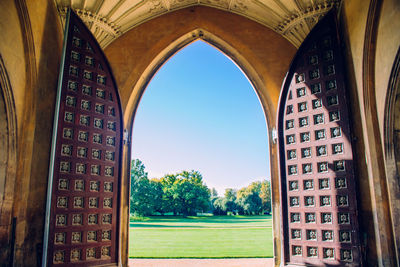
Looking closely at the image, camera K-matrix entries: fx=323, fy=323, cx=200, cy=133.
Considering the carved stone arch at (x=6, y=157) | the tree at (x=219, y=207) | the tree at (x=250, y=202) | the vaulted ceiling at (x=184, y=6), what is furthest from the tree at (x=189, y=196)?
the carved stone arch at (x=6, y=157)

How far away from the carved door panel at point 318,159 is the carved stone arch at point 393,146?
95 centimetres

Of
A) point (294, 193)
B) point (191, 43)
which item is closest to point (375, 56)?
point (294, 193)

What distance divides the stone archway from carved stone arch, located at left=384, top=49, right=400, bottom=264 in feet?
13.4

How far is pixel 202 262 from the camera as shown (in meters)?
12.4

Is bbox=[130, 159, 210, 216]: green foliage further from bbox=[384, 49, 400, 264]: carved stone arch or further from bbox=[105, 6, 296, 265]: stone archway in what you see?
bbox=[384, 49, 400, 264]: carved stone arch

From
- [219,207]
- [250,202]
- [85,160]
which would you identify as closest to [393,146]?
[85,160]

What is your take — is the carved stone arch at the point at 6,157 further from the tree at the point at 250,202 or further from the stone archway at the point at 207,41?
the tree at the point at 250,202

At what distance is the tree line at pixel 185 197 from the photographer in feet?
174

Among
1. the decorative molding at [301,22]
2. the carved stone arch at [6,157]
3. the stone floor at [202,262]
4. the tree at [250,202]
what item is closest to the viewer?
the carved stone arch at [6,157]

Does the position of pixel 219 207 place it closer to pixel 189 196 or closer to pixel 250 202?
pixel 250 202

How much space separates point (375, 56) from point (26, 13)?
9.09m

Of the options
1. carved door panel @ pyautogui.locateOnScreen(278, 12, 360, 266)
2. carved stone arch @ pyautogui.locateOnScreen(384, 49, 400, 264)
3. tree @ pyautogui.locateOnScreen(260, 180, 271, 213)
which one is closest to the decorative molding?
carved door panel @ pyautogui.locateOnScreen(278, 12, 360, 266)

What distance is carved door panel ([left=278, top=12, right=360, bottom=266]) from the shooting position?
881 centimetres

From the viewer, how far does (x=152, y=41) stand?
12.4m
